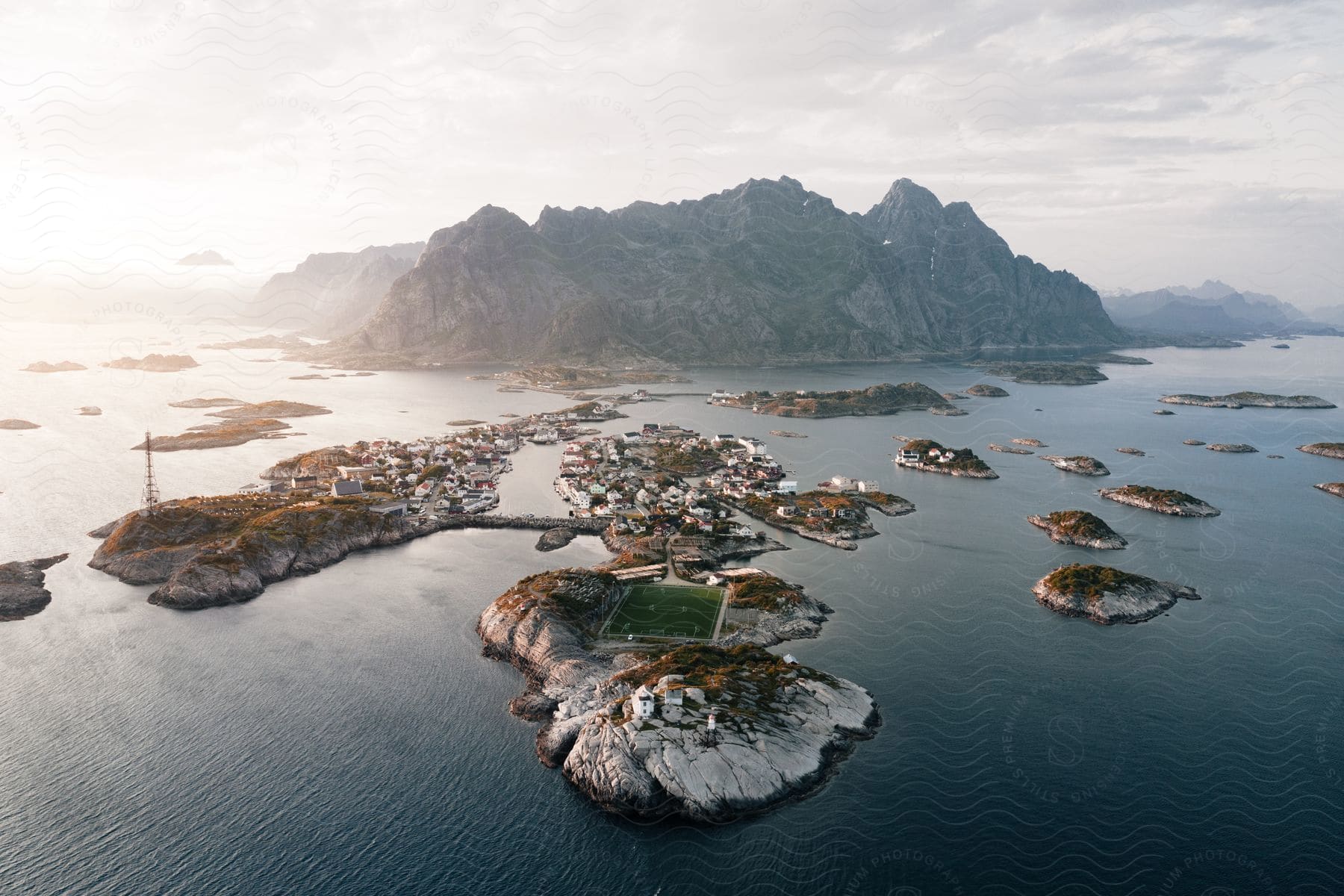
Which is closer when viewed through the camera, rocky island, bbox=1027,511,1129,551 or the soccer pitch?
the soccer pitch

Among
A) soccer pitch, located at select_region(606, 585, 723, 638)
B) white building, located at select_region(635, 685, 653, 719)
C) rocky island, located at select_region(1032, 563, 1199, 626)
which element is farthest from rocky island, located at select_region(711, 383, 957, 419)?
white building, located at select_region(635, 685, 653, 719)

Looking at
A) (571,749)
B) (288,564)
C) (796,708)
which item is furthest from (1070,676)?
(288,564)

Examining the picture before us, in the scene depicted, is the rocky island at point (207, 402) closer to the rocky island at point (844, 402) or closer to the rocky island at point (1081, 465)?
the rocky island at point (844, 402)

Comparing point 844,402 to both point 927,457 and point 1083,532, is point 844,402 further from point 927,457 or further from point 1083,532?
point 1083,532

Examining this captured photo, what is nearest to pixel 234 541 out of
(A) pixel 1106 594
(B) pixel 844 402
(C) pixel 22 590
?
(C) pixel 22 590

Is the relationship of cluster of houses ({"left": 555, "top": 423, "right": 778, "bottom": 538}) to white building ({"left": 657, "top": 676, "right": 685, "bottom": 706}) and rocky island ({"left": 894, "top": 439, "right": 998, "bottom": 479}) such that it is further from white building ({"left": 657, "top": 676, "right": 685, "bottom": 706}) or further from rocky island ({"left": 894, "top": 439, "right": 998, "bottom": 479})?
white building ({"left": 657, "top": 676, "right": 685, "bottom": 706})
